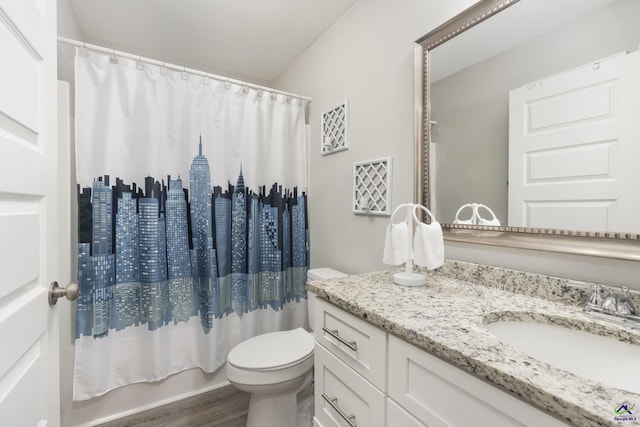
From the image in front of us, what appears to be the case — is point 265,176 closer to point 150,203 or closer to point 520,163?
point 150,203

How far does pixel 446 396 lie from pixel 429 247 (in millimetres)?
496

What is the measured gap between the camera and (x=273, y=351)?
4.74ft

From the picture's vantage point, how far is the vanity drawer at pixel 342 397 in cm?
79

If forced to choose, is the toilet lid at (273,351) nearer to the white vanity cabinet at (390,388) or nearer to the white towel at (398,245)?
the white vanity cabinet at (390,388)

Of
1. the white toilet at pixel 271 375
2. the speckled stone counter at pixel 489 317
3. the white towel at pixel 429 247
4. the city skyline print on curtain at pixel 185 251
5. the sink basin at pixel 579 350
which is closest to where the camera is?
the speckled stone counter at pixel 489 317

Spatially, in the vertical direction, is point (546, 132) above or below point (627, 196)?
above

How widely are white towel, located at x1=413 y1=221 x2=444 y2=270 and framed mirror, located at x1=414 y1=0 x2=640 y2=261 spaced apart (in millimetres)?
202

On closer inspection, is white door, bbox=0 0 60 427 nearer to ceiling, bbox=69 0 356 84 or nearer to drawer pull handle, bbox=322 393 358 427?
drawer pull handle, bbox=322 393 358 427

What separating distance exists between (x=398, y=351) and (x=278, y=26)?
81.6 inches

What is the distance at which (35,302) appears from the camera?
66 centimetres

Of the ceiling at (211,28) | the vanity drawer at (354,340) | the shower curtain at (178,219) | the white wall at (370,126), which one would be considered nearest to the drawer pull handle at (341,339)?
the vanity drawer at (354,340)

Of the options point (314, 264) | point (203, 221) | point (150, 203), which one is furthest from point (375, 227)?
point (150, 203)

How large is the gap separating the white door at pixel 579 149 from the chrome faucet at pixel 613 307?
18 centimetres

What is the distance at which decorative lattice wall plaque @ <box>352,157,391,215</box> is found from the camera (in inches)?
58.0
